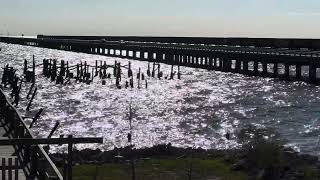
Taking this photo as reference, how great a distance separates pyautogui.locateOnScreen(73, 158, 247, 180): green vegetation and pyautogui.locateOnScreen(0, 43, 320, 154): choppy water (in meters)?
5.85

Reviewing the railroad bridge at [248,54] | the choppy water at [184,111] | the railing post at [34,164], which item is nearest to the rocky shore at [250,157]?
the choppy water at [184,111]

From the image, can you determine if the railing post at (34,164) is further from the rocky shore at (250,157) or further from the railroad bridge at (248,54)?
the railroad bridge at (248,54)

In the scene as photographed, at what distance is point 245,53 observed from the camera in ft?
248

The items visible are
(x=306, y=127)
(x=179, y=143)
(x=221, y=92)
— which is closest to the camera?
(x=179, y=143)

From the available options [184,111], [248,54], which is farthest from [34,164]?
[248,54]

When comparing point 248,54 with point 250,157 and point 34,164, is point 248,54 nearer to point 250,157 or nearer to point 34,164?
point 250,157

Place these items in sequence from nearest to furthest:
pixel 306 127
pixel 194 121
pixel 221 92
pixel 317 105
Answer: pixel 306 127
pixel 194 121
pixel 317 105
pixel 221 92

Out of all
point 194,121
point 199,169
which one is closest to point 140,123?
point 194,121

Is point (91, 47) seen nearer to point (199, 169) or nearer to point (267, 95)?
point (267, 95)

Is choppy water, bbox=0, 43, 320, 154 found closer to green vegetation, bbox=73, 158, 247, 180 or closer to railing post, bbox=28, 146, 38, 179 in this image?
green vegetation, bbox=73, 158, 247, 180

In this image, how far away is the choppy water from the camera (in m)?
38.8

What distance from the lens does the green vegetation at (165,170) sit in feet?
85.8

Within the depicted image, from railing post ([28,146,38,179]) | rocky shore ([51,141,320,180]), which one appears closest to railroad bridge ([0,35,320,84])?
rocky shore ([51,141,320,180])

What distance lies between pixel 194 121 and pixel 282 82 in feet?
106
